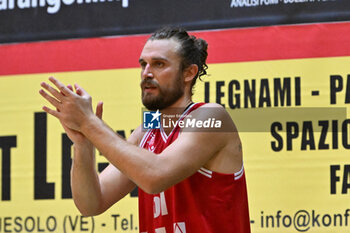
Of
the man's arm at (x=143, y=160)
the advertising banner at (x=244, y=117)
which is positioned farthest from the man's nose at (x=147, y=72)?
the advertising banner at (x=244, y=117)

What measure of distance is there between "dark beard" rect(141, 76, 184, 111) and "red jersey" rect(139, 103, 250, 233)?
12 centimetres

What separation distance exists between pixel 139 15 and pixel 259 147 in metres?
1.21

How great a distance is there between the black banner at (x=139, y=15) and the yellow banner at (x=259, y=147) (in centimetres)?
28

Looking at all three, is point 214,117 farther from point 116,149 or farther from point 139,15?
point 139,15

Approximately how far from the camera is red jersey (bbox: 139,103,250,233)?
2670 mm

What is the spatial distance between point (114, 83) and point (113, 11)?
1.64ft

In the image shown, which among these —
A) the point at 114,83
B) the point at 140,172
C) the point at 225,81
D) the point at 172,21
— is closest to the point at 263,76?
the point at 225,81

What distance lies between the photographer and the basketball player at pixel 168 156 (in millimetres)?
2393

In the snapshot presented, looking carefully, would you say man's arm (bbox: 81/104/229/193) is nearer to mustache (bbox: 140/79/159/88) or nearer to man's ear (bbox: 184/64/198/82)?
mustache (bbox: 140/79/159/88)

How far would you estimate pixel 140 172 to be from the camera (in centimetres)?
238

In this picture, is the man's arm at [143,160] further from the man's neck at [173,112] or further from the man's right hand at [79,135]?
the man's neck at [173,112]

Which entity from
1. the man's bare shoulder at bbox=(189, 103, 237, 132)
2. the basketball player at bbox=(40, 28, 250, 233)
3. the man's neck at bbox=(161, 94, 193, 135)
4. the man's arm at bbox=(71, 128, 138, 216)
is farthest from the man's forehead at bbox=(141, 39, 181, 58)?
the man's arm at bbox=(71, 128, 138, 216)

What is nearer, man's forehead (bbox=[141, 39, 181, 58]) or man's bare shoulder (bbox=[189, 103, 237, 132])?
man's bare shoulder (bbox=[189, 103, 237, 132])

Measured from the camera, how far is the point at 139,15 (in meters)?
4.13
